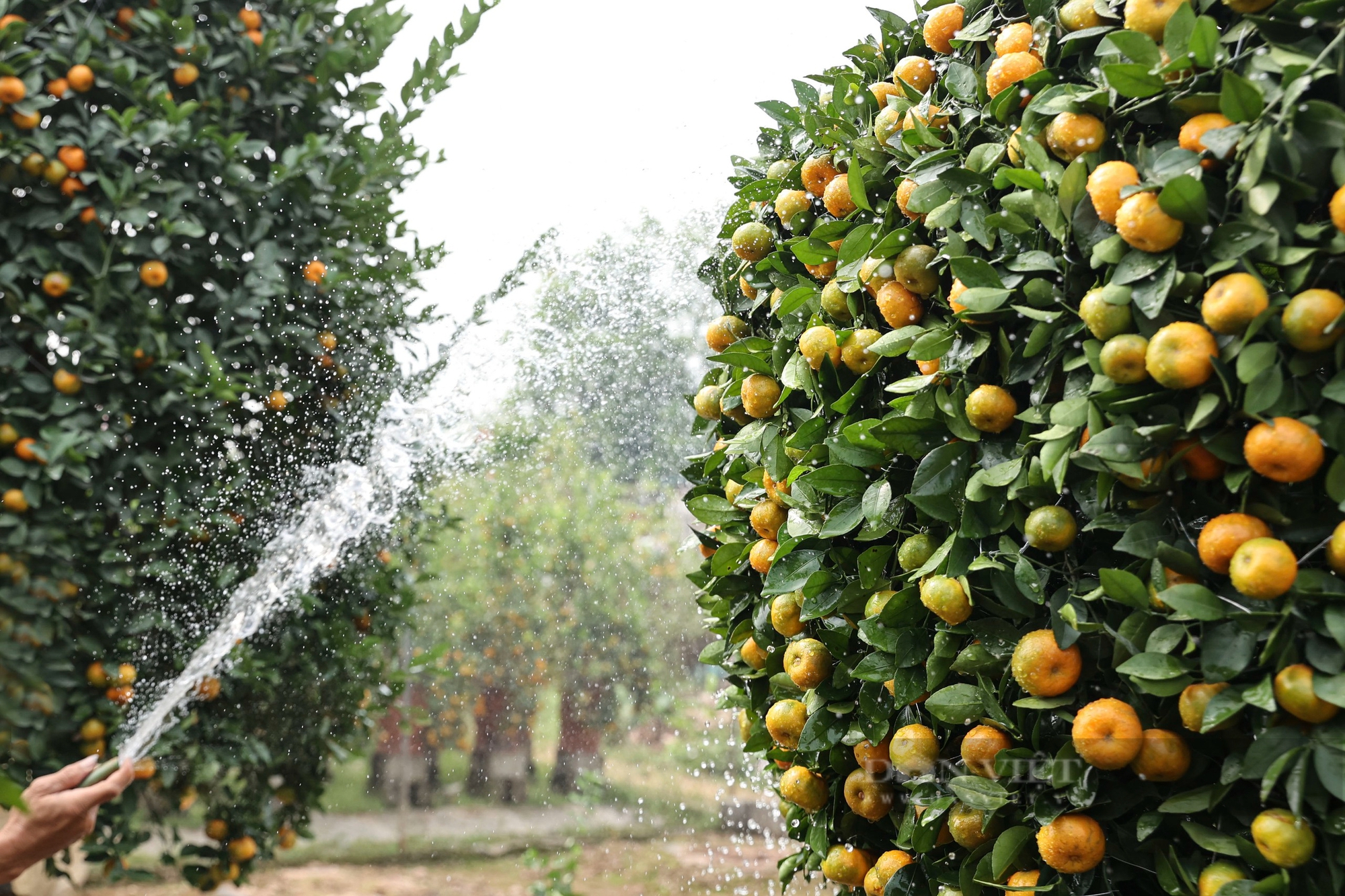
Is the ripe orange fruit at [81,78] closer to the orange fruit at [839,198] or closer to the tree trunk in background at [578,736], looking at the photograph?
the orange fruit at [839,198]

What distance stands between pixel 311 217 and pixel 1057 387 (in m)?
2.09

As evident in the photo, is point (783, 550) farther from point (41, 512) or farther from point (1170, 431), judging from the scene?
point (41, 512)

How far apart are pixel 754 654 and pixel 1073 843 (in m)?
0.56

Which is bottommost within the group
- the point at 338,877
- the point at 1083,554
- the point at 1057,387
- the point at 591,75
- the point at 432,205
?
the point at 338,877

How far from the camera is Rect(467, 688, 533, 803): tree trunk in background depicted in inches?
129

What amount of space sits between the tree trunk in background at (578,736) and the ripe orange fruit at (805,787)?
2351 millimetres

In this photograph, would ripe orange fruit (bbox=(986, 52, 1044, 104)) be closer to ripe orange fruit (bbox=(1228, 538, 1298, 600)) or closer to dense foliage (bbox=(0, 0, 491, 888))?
ripe orange fruit (bbox=(1228, 538, 1298, 600))

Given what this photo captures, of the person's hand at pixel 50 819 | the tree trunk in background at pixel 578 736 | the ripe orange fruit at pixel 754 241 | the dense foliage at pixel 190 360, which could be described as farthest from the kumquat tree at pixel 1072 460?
the tree trunk in background at pixel 578 736

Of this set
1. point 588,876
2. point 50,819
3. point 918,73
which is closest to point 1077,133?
point 918,73

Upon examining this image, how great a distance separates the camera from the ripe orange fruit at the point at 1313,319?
0.65 meters

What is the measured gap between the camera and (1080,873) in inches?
32.0

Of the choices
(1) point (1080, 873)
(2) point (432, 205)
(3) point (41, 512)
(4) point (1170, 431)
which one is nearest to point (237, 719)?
(3) point (41, 512)

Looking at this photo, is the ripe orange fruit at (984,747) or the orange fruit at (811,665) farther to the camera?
the orange fruit at (811,665)

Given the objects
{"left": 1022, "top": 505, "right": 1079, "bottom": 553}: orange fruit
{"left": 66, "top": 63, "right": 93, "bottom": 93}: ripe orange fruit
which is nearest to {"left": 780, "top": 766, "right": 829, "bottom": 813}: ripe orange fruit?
{"left": 1022, "top": 505, "right": 1079, "bottom": 553}: orange fruit
